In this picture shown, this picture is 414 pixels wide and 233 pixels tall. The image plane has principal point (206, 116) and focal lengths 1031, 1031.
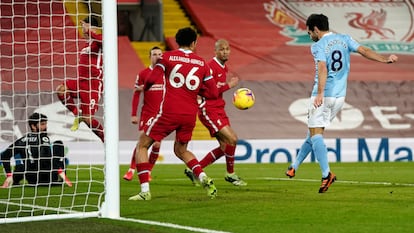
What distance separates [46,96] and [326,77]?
30.3 ft

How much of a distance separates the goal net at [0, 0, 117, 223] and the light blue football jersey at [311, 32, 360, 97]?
2636 mm

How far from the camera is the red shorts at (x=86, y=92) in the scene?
45.5 feet

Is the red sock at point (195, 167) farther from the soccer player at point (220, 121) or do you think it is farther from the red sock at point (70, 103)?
the red sock at point (70, 103)

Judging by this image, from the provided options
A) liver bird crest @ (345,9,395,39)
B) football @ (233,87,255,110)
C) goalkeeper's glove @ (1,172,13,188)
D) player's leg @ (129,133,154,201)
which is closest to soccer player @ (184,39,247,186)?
football @ (233,87,255,110)

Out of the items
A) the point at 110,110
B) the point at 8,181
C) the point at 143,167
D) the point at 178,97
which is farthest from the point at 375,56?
the point at 8,181

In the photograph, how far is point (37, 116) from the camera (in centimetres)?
1368

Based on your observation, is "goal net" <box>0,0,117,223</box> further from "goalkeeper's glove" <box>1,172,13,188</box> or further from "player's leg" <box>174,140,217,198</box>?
"player's leg" <box>174,140,217,198</box>

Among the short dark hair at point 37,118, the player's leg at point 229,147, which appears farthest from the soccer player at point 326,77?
the short dark hair at point 37,118

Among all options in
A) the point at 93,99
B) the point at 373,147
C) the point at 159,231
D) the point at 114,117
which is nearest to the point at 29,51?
the point at 93,99

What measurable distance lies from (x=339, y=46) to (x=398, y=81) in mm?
10447

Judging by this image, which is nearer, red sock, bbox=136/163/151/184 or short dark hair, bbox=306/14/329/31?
red sock, bbox=136/163/151/184

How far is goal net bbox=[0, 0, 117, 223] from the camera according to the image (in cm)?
1095

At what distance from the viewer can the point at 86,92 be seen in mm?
13930

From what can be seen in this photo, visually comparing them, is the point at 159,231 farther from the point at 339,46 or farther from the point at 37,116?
the point at 37,116
